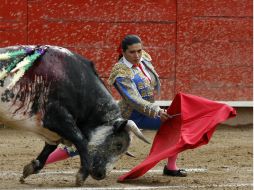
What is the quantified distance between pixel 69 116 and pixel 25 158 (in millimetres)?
1749

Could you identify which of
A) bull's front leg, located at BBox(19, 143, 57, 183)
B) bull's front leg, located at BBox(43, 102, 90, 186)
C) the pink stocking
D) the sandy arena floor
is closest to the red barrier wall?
the sandy arena floor

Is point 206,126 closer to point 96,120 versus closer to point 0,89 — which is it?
point 96,120

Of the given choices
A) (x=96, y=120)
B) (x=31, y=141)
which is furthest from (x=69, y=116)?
(x=31, y=141)

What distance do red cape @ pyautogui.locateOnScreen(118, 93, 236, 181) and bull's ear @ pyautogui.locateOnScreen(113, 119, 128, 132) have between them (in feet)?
1.03

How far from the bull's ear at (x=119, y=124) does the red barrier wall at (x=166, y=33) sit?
136 inches

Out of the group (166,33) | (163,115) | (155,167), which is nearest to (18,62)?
(163,115)

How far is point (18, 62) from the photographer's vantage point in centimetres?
664

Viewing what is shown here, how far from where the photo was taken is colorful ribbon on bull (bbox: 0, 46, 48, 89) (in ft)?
21.7

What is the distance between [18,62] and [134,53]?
85 cm

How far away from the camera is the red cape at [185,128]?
7023mm

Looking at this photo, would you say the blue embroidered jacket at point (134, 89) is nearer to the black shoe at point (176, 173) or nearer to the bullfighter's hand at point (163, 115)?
the bullfighter's hand at point (163, 115)

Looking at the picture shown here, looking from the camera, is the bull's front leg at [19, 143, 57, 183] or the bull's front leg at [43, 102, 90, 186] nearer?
the bull's front leg at [43, 102, 90, 186]

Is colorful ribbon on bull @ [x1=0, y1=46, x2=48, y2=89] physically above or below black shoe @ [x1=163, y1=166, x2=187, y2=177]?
above

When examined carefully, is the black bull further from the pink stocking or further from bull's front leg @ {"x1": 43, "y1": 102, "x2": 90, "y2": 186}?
the pink stocking
